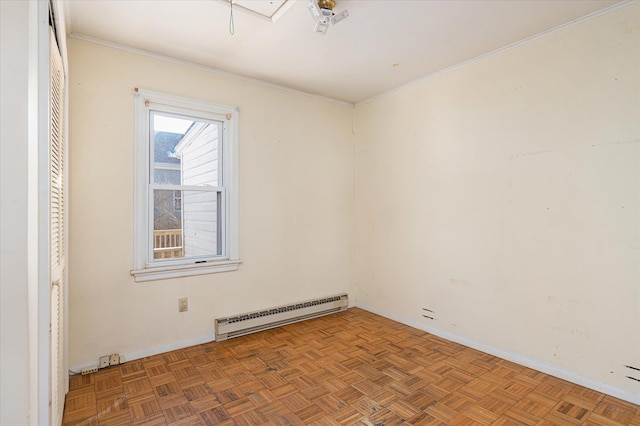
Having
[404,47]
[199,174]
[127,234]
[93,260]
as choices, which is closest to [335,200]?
[199,174]

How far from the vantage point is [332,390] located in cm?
226

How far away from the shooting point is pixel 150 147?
2.84m

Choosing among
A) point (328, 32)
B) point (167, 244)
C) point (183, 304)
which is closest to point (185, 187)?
point (167, 244)

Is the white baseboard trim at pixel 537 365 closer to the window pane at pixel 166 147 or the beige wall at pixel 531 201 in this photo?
the beige wall at pixel 531 201

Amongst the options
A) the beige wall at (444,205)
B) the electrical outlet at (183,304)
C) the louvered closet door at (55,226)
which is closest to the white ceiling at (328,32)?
the beige wall at (444,205)

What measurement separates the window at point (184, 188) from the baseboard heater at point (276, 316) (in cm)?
51

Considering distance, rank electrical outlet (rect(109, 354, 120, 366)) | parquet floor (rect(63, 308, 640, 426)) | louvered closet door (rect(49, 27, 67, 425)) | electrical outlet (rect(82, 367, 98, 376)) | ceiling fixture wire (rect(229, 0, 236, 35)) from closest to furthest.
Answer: louvered closet door (rect(49, 27, 67, 425)) → parquet floor (rect(63, 308, 640, 426)) → ceiling fixture wire (rect(229, 0, 236, 35)) → electrical outlet (rect(82, 367, 98, 376)) → electrical outlet (rect(109, 354, 120, 366))

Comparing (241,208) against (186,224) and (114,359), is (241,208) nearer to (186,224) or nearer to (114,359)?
(186,224)

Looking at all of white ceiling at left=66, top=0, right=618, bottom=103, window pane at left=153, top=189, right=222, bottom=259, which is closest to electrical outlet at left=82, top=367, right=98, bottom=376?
window pane at left=153, top=189, right=222, bottom=259

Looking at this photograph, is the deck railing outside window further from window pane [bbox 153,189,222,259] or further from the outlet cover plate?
the outlet cover plate

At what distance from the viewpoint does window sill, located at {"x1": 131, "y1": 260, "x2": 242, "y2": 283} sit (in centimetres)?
274

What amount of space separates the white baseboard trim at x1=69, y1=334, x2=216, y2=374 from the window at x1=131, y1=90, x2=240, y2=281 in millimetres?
596

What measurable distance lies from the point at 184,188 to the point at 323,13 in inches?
74.8

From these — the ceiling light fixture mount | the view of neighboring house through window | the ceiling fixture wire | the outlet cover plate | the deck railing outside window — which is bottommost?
the outlet cover plate
